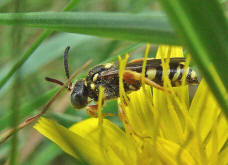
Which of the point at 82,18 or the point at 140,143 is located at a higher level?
the point at 82,18

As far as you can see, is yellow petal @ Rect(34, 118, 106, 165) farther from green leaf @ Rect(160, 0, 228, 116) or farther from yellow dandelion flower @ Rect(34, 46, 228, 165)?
green leaf @ Rect(160, 0, 228, 116)

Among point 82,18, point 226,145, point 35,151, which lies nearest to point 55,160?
point 35,151

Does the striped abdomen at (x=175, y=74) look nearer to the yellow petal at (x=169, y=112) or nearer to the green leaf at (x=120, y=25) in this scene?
the yellow petal at (x=169, y=112)

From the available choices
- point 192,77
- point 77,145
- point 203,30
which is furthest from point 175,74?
point 203,30

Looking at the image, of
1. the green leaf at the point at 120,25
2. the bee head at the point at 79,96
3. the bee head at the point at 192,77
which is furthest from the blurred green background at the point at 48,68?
the green leaf at the point at 120,25

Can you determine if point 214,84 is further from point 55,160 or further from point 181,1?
point 55,160

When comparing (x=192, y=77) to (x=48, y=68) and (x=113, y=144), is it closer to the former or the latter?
(x=113, y=144)
